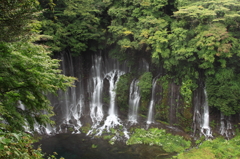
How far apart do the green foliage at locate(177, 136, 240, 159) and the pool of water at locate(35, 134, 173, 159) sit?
1466 millimetres

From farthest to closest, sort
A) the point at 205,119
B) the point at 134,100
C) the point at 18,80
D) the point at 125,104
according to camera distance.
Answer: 1. the point at 125,104
2. the point at 134,100
3. the point at 205,119
4. the point at 18,80

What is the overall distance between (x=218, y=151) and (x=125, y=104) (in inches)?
327

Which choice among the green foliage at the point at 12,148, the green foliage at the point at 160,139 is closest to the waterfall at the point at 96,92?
the green foliage at the point at 160,139

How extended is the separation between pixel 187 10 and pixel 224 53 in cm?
369

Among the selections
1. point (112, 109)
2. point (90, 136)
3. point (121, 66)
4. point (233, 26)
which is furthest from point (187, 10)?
point (90, 136)

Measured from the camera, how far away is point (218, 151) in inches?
438

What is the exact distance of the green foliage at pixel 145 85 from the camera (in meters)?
15.4

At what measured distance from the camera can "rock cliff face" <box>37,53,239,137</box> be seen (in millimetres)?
14391

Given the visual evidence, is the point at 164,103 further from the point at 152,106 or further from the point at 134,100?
the point at 134,100

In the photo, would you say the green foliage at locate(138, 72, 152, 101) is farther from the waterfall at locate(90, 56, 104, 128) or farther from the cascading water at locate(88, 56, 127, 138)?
the waterfall at locate(90, 56, 104, 128)

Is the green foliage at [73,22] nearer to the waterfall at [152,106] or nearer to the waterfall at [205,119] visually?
the waterfall at [152,106]

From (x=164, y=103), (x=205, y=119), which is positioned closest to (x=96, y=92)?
(x=164, y=103)

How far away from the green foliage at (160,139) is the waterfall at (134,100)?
179 cm

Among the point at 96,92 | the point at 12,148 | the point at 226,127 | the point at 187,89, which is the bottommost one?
the point at 226,127
